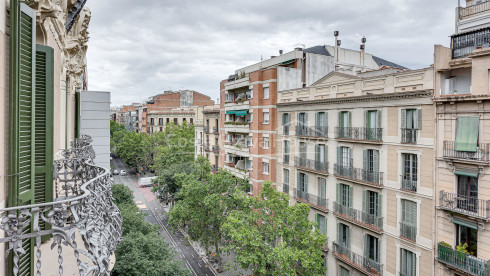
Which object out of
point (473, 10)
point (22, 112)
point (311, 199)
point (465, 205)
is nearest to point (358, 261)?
point (311, 199)

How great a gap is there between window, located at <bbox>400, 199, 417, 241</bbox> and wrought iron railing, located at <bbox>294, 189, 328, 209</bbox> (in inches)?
221

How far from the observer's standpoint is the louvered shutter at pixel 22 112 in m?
4.92

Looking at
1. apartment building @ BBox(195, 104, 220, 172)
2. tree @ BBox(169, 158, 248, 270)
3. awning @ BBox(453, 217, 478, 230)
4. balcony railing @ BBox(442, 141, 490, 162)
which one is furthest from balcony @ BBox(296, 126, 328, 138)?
apartment building @ BBox(195, 104, 220, 172)

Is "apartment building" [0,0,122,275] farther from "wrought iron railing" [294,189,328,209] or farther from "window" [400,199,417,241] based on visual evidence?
"wrought iron railing" [294,189,328,209]

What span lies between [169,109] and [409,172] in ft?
228

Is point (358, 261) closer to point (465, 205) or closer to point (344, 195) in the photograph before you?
point (344, 195)

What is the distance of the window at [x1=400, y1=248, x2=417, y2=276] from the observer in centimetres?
1622

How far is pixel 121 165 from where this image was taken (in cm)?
7781

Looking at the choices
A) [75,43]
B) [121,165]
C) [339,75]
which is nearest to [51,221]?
[75,43]

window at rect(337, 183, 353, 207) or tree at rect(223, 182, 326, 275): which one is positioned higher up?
window at rect(337, 183, 353, 207)

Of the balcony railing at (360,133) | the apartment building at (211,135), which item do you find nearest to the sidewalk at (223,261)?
the apartment building at (211,135)

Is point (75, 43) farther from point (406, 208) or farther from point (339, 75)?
point (406, 208)

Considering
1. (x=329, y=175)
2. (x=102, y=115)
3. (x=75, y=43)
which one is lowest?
(x=329, y=175)

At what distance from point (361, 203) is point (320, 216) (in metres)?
3.93
